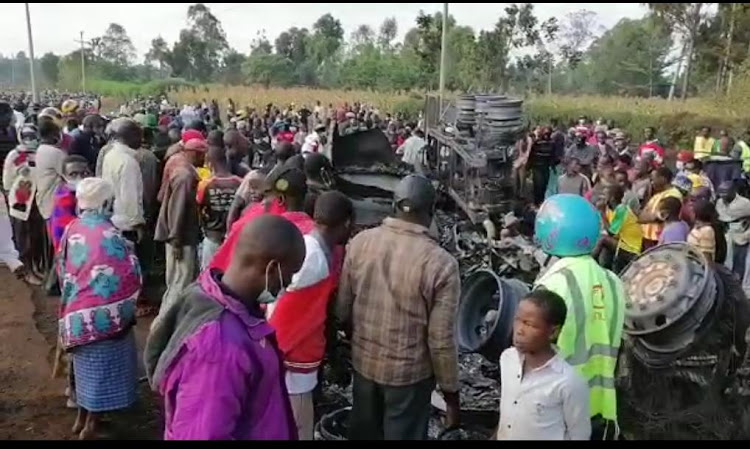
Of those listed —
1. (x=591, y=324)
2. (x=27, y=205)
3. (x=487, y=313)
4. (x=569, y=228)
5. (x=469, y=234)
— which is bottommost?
(x=469, y=234)

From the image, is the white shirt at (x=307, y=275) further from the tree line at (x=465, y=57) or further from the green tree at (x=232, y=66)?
the green tree at (x=232, y=66)

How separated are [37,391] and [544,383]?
404cm

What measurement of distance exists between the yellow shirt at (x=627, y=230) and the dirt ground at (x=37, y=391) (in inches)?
174

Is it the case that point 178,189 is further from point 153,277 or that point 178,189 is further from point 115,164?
point 153,277

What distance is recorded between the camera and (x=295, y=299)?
3488mm

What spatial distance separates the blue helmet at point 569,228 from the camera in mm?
3205

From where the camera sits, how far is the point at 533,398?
9.39ft

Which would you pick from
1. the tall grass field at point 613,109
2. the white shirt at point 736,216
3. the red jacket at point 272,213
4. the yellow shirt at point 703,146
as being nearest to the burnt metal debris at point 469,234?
the red jacket at point 272,213

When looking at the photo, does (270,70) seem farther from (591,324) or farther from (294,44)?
(591,324)

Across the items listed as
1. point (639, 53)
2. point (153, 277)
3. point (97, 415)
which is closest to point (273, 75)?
point (639, 53)

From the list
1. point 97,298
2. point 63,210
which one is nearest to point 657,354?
point 97,298

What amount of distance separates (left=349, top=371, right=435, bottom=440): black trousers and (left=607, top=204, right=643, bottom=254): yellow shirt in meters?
4.12

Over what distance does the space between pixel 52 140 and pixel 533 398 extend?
5.63 m

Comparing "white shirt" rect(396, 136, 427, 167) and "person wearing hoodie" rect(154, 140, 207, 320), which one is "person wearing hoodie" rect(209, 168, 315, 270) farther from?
"white shirt" rect(396, 136, 427, 167)
